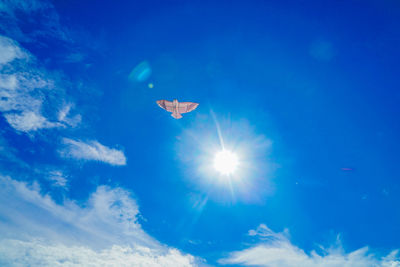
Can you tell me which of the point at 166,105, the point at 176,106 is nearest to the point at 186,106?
the point at 176,106

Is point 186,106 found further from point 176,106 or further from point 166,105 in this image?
point 166,105

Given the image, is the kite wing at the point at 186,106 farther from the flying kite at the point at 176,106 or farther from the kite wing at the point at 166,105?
the kite wing at the point at 166,105

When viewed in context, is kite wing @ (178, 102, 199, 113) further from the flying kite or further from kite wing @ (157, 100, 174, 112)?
kite wing @ (157, 100, 174, 112)

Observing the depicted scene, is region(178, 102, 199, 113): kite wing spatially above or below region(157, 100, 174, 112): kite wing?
above

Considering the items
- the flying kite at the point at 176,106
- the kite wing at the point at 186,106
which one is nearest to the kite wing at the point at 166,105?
the flying kite at the point at 176,106

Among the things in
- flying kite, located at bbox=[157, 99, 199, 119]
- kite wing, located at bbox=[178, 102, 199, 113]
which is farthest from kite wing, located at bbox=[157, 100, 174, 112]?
kite wing, located at bbox=[178, 102, 199, 113]

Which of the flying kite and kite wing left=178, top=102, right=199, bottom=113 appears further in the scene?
kite wing left=178, top=102, right=199, bottom=113

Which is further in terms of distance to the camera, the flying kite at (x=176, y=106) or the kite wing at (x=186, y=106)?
the kite wing at (x=186, y=106)
